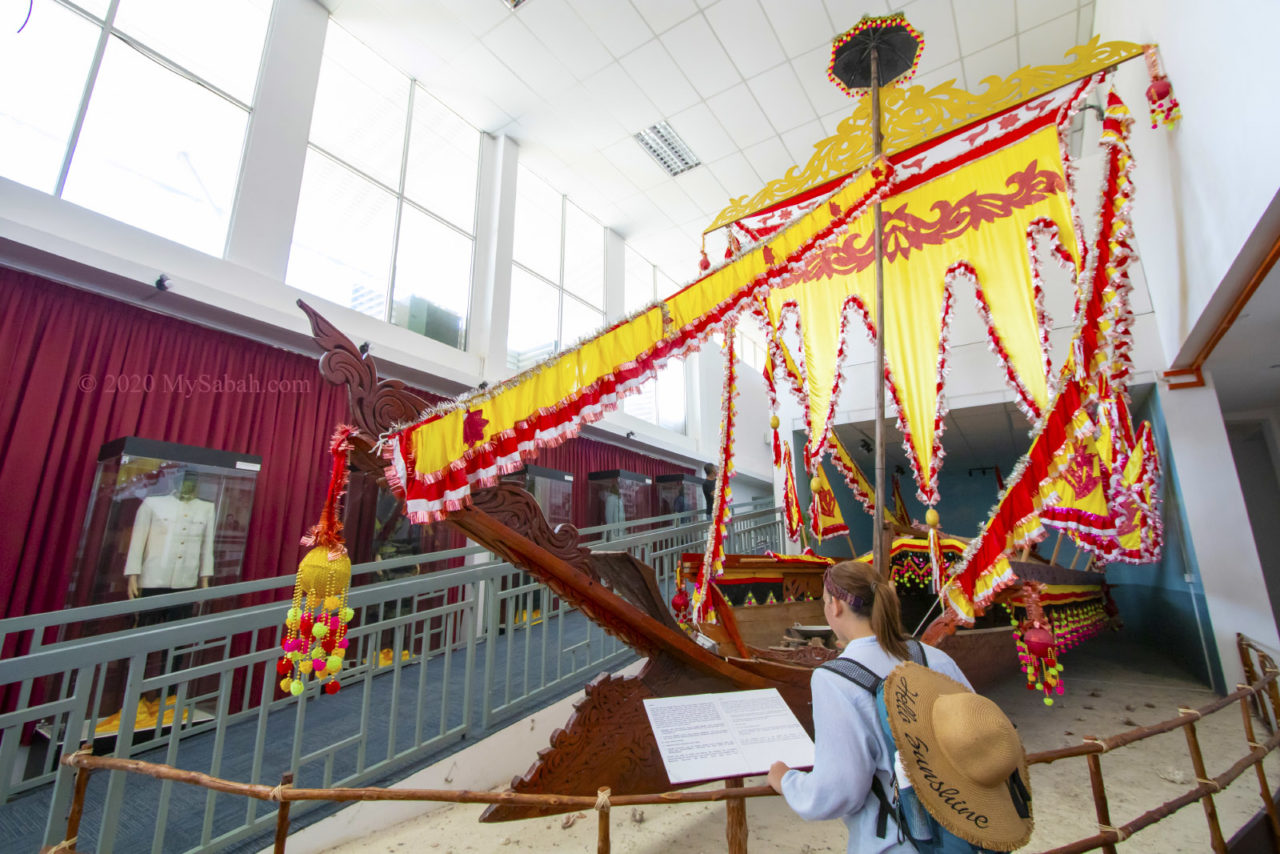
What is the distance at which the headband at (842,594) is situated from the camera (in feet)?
3.98

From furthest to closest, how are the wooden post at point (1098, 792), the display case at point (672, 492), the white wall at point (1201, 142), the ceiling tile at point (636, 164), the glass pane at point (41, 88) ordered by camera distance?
1. the display case at point (672, 492)
2. the ceiling tile at point (636, 164)
3. the glass pane at point (41, 88)
4. the white wall at point (1201, 142)
5. the wooden post at point (1098, 792)

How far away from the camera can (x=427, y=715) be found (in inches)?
111

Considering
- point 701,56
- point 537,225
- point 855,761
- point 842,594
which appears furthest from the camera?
point 537,225

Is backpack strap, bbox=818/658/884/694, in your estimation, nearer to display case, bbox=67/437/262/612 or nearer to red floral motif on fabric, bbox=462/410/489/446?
red floral motif on fabric, bbox=462/410/489/446

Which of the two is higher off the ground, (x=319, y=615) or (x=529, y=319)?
(x=529, y=319)

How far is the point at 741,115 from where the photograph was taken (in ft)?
19.4

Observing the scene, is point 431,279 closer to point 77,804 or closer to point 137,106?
point 137,106

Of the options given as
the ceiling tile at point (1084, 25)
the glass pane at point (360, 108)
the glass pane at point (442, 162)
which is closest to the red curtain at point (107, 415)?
the glass pane at point (360, 108)

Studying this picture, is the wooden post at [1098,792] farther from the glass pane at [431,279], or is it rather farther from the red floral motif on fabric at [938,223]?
the glass pane at [431,279]

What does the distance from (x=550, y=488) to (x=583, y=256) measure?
4055 millimetres

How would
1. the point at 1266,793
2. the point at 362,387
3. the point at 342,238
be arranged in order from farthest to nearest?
1. the point at 342,238
2. the point at 1266,793
3. the point at 362,387

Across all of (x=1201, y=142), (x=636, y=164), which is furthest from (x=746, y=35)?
(x=1201, y=142)

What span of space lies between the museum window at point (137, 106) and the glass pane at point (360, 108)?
0.67 metres

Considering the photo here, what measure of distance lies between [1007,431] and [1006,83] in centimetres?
425
